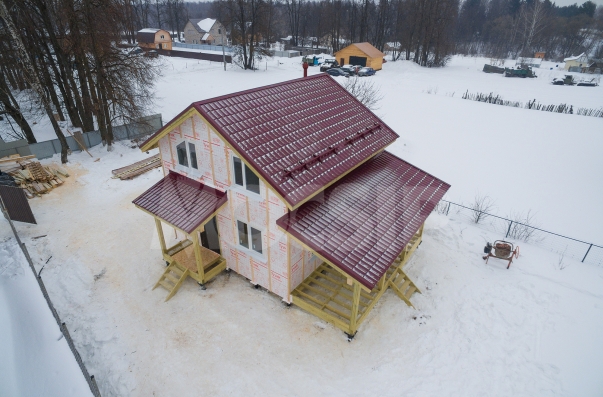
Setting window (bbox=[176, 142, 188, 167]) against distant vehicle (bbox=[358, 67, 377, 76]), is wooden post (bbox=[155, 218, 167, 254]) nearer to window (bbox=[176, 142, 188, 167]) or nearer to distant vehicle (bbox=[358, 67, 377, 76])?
window (bbox=[176, 142, 188, 167])

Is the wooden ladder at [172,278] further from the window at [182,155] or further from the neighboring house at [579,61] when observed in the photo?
the neighboring house at [579,61]

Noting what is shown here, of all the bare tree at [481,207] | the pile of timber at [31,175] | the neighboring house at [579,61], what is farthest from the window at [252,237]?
the neighboring house at [579,61]

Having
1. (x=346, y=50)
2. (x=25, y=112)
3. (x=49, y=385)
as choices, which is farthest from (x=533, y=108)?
(x=25, y=112)

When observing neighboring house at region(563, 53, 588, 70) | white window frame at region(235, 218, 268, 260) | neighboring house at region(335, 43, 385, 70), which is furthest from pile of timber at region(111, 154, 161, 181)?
neighboring house at region(563, 53, 588, 70)

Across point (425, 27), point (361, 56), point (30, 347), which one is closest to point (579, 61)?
point (425, 27)

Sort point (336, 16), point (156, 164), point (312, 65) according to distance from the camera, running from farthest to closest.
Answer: point (336, 16) < point (312, 65) < point (156, 164)

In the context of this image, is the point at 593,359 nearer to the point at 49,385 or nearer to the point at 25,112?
the point at 49,385
